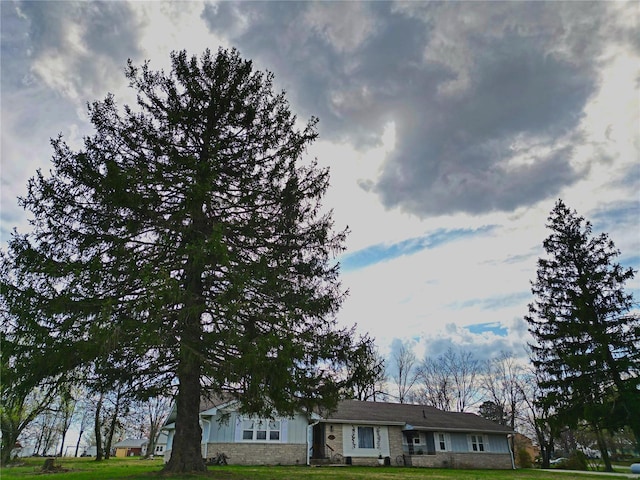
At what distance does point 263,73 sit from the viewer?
13.7 m

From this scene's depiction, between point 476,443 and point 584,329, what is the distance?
11.7m

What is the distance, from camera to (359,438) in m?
23.6

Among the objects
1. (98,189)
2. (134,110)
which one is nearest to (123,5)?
(134,110)

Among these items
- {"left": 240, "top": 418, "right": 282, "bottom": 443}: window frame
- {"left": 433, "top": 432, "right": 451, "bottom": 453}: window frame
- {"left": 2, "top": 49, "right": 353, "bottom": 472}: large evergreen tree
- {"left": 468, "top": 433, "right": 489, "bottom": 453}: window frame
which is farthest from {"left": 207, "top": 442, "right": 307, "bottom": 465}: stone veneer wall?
{"left": 468, "top": 433, "right": 489, "bottom": 453}: window frame

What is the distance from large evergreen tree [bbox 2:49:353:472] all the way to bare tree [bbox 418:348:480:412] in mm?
41444

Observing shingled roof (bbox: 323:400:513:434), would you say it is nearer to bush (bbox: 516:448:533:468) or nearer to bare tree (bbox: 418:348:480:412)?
bush (bbox: 516:448:533:468)

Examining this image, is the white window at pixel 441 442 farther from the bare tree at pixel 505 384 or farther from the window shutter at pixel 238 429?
the bare tree at pixel 505 384

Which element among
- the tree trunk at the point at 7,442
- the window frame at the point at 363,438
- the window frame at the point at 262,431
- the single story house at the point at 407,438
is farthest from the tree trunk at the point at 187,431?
the tree trunk at the point at 7,442

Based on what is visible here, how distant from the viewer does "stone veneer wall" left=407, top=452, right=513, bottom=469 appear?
79.3 feet

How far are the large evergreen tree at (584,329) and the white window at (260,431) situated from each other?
1359cm

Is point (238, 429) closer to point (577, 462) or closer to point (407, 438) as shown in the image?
point (407, 438)

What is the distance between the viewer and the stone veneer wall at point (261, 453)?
67.5ft

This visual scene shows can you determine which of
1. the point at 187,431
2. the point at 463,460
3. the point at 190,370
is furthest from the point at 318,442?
the point at 190,370

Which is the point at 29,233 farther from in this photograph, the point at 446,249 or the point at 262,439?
the point at 446,249
